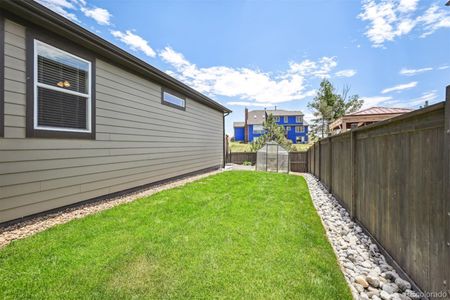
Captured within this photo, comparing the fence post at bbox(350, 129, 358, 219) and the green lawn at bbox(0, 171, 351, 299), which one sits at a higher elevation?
the fence post at bbox(350, 129, 358, 219)

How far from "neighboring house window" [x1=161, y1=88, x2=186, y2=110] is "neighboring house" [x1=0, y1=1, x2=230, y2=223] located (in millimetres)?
185

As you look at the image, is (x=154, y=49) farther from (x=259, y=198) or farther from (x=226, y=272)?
(x=226, y=272)

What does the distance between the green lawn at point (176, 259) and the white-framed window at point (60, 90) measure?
1.79m

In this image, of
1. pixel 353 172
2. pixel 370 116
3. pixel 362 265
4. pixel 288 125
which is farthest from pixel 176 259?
pixel 288 125

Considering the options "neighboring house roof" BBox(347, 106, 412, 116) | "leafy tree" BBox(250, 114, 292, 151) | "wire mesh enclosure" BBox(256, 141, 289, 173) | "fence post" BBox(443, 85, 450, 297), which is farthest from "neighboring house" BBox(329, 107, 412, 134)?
"leafy tree" BBox(250, 114, 292, 151)

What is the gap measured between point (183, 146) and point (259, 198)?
421 cm

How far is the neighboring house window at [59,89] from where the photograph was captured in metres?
3.43

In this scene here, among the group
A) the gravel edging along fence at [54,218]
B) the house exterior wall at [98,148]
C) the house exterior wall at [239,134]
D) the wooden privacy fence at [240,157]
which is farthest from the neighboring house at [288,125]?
the gravel edging along fence at [54,218]

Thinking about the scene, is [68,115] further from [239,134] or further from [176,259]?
[239,134]

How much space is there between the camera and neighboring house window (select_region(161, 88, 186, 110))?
709 cm

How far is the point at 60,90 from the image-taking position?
12.7 feet

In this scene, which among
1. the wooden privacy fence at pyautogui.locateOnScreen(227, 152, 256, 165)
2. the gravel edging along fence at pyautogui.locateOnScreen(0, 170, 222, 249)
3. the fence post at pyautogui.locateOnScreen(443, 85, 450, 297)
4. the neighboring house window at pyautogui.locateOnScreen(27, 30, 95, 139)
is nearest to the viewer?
the fence post at pyautogui.locateOnScreen(443, 85, 450, 297)

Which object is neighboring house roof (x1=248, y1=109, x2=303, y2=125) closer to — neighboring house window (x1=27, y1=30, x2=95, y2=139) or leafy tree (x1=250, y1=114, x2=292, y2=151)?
leafy tree (x1=250, y1=114, x2=292, y2=151)

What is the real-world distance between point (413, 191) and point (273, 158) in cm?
1181
